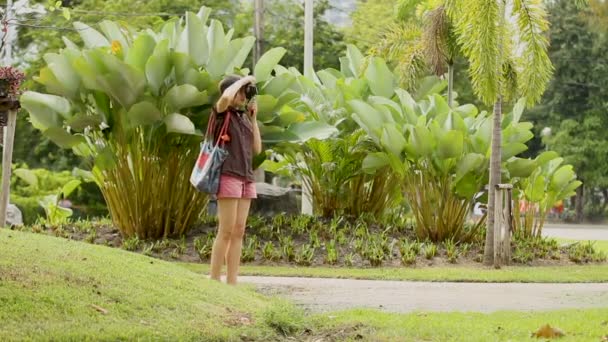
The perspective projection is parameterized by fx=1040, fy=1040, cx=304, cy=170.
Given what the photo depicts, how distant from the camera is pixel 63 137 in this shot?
1536cm

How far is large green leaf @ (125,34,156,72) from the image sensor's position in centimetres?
1445

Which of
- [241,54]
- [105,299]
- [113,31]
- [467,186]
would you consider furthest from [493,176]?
[105,299]

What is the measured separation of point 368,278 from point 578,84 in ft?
120

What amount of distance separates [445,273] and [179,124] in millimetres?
4284

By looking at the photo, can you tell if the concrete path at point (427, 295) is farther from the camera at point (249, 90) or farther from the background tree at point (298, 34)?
the background tree at point (298, 34)

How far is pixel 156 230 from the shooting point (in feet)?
51.2

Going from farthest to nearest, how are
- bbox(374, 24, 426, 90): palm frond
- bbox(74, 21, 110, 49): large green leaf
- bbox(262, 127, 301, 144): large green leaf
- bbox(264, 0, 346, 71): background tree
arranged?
bbox(264, 0, 346, 71): background tree, bbox(374, 24, 426, 90): palm frond, bbox(74, 21, 110, 49): large green leaf, bbox(262, 127, 301, 144): large green leaf

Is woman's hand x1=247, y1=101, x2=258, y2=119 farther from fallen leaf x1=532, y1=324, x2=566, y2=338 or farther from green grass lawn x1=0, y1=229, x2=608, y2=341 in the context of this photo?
fallen leaf x1=532, y1=324, x2=566, y2=338

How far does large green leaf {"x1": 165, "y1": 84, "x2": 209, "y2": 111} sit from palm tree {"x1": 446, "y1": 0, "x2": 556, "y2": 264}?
371cm

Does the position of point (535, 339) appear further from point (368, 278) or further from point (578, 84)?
point (578, 84)

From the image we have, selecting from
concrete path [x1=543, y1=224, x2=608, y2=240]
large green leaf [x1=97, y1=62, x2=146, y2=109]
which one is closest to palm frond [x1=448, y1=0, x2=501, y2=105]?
large green leaf [x1=97, y1=62, x2=146, y2=109]

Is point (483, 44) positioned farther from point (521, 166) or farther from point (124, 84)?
point (124, 84)

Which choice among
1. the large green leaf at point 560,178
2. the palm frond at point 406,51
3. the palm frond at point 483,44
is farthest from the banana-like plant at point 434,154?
the large green leaf at point 560,178

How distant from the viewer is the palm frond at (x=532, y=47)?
14562 millimetres
